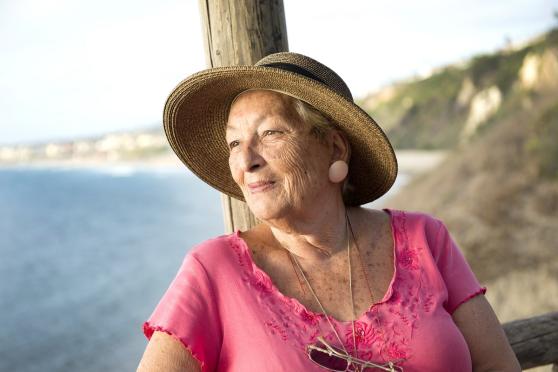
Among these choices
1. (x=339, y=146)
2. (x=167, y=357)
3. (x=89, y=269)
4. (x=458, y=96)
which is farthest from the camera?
(x=458, y=96)

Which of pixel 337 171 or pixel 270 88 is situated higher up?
pixel 270 88

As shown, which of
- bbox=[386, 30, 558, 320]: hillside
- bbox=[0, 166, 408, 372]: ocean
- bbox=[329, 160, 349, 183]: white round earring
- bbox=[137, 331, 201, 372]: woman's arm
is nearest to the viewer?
bbox=[137, 331, 201, 372]: woman's arm

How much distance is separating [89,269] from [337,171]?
108 feet

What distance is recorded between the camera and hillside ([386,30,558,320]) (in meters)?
8.96

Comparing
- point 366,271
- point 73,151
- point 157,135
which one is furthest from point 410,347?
point 73,151

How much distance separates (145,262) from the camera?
107ft

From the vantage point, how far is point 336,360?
180cm

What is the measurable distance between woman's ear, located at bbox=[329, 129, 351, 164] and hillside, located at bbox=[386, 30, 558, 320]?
6109 mm

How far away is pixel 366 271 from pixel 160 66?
65.3 metres

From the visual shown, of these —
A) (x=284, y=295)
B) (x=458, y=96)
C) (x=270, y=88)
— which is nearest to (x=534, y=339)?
(x=284, y=295)

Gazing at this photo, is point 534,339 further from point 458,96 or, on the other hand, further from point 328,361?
point 458,96

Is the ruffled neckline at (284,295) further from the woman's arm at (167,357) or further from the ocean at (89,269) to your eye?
the ocean at (89,269)

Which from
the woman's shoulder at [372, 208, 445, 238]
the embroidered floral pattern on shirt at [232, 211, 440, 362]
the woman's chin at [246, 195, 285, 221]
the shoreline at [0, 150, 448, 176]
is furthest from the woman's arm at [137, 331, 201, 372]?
the shoreline at [0, 150, 448, 176]

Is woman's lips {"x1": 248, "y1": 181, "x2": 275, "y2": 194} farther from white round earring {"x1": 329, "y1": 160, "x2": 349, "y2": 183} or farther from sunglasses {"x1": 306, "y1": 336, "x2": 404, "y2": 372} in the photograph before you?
sunglasses {"x1": 306, "y1": 336, "x2": 404, "y2": 372}
